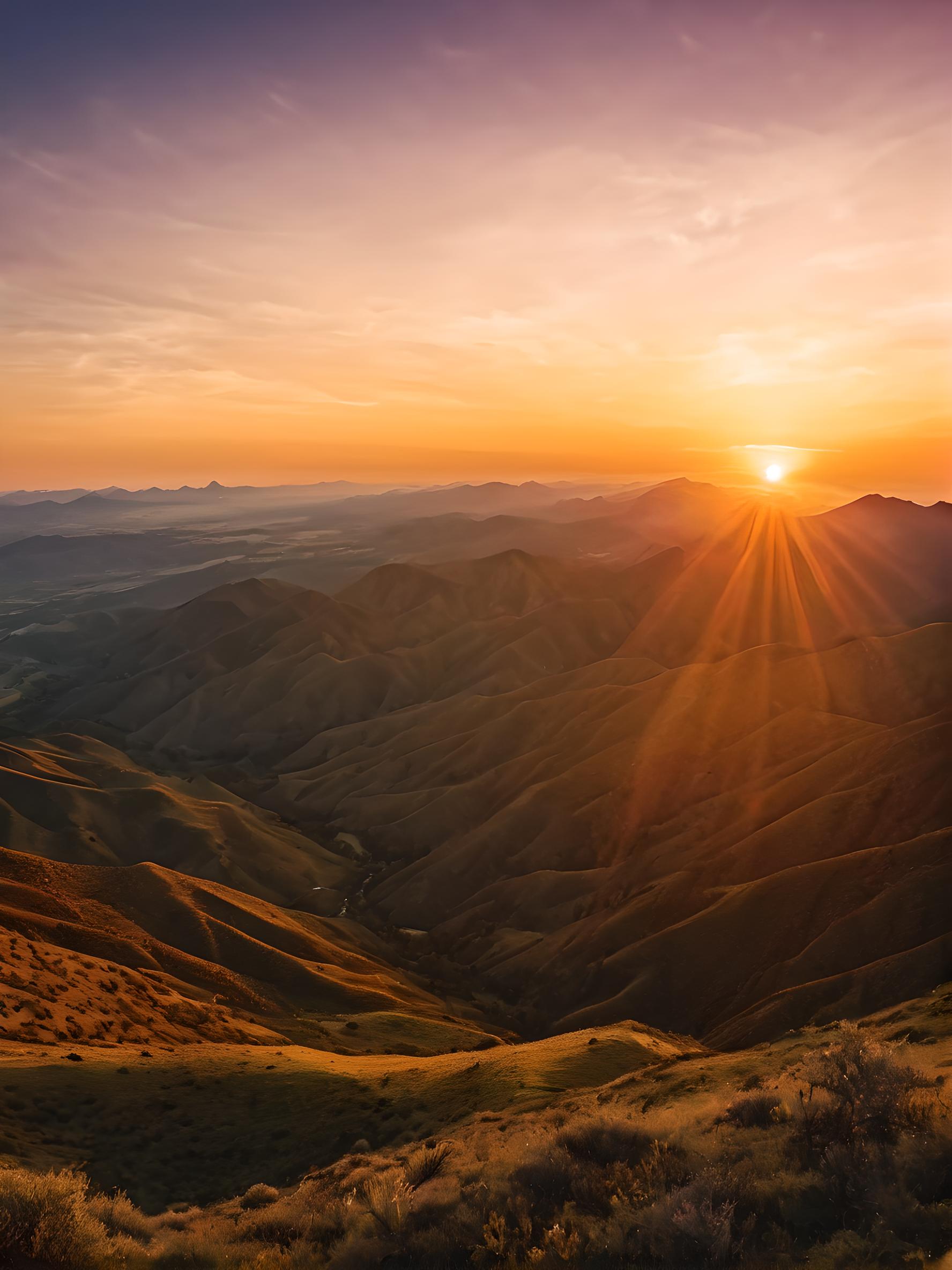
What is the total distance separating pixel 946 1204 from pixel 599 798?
102 meters

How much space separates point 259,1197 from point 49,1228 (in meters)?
9.25

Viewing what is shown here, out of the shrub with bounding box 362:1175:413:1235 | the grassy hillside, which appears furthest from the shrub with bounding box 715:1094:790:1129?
the shrub with bounding box 362:1175:413:1235

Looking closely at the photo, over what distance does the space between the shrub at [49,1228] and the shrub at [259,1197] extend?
7.30 m

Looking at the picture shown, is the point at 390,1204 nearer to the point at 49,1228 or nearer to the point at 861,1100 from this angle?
the point at 49,1228

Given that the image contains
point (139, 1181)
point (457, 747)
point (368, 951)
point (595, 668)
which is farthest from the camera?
point (595, 668)

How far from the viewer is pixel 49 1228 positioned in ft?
41.8

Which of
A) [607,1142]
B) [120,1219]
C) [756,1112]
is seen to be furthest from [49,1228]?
[756,1112]

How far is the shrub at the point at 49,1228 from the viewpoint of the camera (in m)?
12.4

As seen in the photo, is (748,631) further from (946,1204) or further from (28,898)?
(946,1204)

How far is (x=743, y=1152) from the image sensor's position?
13688 mm

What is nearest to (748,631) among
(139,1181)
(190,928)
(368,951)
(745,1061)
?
(368,951)

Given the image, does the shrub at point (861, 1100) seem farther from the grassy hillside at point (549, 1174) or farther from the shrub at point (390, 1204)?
the shrub at point (390, 1204)

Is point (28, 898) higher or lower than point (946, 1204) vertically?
lower

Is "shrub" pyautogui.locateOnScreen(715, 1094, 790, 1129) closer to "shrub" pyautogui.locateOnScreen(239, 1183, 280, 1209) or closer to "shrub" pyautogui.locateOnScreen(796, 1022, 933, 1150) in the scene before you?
"shrub" pyautogui.locateOnScreen(796, 1022, 933, 1150)
